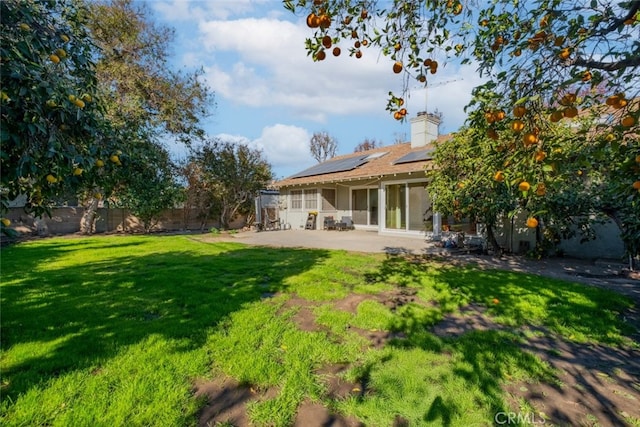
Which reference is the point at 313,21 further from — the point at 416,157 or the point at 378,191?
the point at 378,191

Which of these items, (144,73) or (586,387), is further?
(144,73)

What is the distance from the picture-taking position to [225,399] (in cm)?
225

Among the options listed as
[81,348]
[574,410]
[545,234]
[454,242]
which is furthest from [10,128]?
[454,242]

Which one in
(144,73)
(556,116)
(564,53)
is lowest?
(556,116)

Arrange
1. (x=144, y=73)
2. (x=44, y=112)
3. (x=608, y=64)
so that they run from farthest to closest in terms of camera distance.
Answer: (x=144, y=73)
(x=608, y=64)
(x=44, y=112)

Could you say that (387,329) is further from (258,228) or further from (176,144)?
(176,144)

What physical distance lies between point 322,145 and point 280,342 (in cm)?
3255

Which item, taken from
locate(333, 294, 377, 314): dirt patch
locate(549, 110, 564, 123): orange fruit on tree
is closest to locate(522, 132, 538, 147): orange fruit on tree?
locate(549, 110, 564, 123): orange fruit on tree

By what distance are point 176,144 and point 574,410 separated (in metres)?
17.6

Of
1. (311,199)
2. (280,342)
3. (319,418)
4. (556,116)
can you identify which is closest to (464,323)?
(280,342)

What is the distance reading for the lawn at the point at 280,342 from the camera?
2159mm

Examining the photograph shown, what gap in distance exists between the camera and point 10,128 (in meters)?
1.79

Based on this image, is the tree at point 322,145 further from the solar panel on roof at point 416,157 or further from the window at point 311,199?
the solar panel on roof at point 416,157

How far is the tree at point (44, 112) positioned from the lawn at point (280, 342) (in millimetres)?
1401
